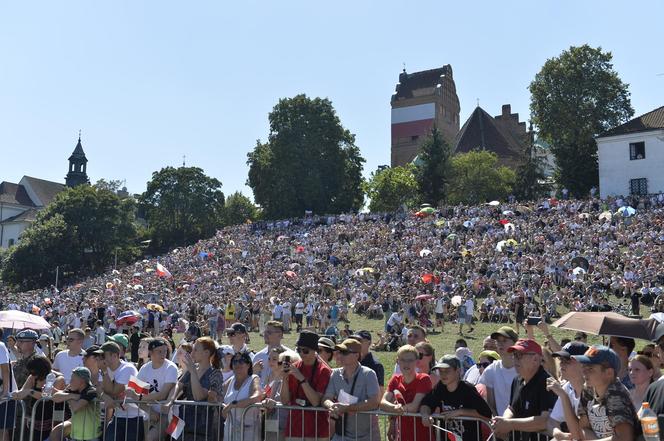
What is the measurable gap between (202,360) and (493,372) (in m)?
3.17

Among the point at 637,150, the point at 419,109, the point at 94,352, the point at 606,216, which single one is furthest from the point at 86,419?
the point at 419,109

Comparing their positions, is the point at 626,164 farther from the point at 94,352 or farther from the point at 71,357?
the point at 94,352

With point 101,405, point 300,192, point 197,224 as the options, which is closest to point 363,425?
point 101,405

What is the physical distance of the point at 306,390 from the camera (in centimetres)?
714

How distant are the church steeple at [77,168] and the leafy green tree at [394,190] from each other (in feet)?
173

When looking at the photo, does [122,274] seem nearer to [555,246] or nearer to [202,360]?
[555,246]

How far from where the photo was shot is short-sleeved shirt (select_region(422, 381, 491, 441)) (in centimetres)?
652

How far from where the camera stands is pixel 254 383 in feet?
24.7

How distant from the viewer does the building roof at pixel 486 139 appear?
8344 centimetres

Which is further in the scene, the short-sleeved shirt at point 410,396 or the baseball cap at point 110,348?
the baseball cap at point 110,348

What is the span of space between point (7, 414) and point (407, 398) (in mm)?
4716

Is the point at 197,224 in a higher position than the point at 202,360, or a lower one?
higher

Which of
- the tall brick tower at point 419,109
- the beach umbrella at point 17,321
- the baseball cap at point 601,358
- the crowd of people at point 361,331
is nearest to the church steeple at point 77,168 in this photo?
the tall brick tower at point 419,109

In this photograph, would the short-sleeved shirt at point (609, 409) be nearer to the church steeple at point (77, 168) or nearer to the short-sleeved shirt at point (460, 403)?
the short-sleeved shirt at point (460, 403)
